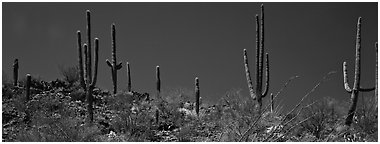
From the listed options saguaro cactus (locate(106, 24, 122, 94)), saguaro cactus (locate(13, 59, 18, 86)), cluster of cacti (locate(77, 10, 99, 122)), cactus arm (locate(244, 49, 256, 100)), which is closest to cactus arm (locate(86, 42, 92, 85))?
cluster of cacti (locate(77, 10, 99, 122))

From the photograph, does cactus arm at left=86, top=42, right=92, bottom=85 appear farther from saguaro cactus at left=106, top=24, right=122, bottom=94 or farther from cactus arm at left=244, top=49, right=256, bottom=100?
cactus arm at left=244, top=49, right=256, bottom=100

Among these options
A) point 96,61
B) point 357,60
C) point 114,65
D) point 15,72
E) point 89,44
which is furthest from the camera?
point 15,72

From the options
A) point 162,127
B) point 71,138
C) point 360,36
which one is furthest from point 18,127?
point 360,36

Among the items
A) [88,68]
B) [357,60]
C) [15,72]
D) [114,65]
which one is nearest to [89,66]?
[88,68]

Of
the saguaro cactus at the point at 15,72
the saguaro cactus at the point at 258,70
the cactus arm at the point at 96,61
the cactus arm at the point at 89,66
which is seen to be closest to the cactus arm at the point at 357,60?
the saguaro cactus at the point at 258,70

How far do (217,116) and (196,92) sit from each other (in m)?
1.33

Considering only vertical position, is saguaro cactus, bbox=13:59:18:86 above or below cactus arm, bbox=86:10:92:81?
below

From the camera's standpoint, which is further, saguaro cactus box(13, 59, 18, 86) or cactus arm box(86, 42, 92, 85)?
saguaro cactus box(13, 59, 18, 86)

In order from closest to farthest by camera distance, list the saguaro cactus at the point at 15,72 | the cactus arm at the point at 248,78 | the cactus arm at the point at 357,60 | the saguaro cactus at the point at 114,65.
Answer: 1. the cactus arm at the point at 357,60
2. the cactus arm at the point at 248,78
3. the saguaro cactus at the point at 114,65
4. the saguaro cactus at the point at 15,72

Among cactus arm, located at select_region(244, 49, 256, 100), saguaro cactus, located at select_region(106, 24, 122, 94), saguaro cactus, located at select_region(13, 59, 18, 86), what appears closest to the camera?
cactus arm, located at select_region(244, 49, 256, 100)

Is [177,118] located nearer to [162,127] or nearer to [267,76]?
[162,127]

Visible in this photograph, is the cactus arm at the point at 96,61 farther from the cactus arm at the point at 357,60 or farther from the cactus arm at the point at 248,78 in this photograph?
the cactus arm at the point at 357,60

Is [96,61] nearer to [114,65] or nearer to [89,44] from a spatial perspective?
[89,44]

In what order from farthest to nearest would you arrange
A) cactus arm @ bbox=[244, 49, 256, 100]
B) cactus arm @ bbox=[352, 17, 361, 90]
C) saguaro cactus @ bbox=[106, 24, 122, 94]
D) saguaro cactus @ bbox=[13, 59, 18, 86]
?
saguaro cactus @ bbox=[13, 59, 18, 86] → saguaro cactus @ bbox=[106, 24, 122, 94] → cactus arm @ bbox=[244, 49, 256, 100] → cactus arm @ bbox=[352, 17, 361, 90]
